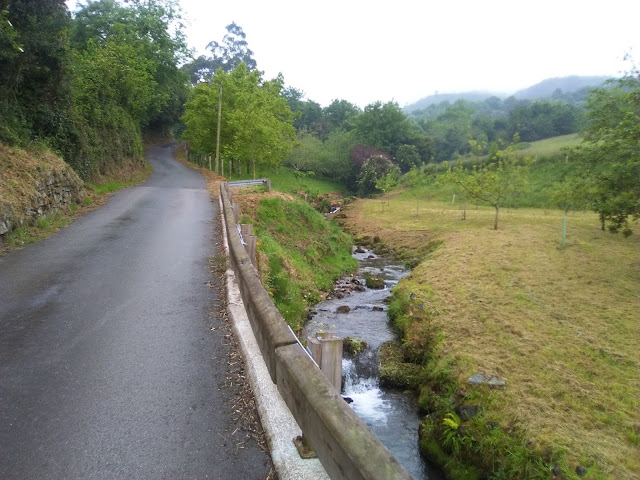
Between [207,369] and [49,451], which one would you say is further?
[207,369]

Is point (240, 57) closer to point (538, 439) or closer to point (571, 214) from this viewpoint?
point (571, 214)

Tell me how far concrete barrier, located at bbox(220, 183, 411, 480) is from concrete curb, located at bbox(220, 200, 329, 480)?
174 millimetres

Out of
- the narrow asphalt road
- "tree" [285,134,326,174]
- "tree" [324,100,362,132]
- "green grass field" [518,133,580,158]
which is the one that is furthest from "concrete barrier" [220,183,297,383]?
"tree" [324,100,362,132]

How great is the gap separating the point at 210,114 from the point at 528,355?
33181mm

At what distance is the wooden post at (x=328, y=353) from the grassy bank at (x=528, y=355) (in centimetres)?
485

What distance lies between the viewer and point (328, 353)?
3.51 metres

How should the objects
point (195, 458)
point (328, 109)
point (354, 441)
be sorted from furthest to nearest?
Answer: 1. point (328, 109)
2. point (195, 458)
3. point (354, 441)

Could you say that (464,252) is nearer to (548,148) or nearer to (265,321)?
(265,321)

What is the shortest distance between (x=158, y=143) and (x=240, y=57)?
83.7ft

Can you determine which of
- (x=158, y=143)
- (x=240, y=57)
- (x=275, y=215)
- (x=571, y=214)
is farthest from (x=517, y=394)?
(x=240, y=57)

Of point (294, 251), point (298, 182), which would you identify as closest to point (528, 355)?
point (294, 251)

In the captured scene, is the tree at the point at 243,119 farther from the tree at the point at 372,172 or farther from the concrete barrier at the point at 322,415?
→ the concrete barrier at the point at 322,415

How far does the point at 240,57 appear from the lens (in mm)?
77188

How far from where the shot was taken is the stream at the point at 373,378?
26.0ft
